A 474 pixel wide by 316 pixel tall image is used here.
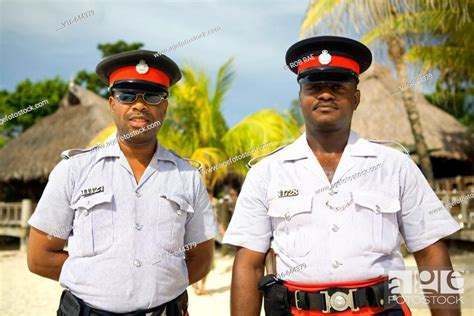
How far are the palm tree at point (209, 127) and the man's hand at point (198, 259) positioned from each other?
6353mm

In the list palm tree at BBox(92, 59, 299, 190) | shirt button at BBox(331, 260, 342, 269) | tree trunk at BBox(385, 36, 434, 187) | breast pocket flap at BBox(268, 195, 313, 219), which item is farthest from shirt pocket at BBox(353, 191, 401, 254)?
tree trunk at BBox(385, 36, 434, 187)

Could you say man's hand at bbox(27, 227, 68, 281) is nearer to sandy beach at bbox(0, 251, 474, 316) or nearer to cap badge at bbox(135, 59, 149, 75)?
cap badge at bbox(135, 59, 149, 75)

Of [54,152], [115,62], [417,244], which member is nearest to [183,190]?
[115,62]

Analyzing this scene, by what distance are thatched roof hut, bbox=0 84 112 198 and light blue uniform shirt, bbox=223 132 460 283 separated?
1464cm

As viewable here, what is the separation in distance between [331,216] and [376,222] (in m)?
0.21

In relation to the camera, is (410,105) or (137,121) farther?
(410,105)

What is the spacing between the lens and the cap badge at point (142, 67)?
2.72 m

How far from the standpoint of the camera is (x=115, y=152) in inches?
105

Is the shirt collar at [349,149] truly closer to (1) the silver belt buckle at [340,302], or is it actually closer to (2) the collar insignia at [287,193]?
(2) the collar insignia at [287,193]

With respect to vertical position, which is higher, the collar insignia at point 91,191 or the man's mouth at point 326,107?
the man's mouth at point 326,107

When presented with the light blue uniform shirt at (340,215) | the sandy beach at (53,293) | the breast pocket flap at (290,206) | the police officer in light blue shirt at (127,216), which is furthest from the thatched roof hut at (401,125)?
the breast pocket flap at (290,206)

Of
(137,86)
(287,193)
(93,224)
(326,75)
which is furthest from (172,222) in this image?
(326,75)

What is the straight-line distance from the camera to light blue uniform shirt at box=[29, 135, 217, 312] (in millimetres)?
2352

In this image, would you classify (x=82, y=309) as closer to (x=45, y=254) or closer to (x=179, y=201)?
(x=45, y=254)
